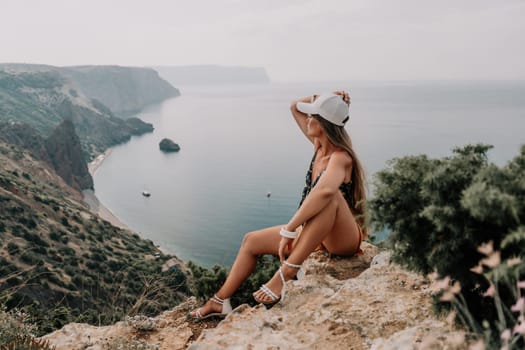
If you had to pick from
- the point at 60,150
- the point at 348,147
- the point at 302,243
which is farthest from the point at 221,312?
the point at 60,150

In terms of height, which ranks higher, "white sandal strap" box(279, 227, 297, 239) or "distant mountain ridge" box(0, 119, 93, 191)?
"white sandal strap" box(279, 227, 297, 239)

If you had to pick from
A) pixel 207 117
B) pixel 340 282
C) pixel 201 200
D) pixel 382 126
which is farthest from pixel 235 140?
pixel 340 282

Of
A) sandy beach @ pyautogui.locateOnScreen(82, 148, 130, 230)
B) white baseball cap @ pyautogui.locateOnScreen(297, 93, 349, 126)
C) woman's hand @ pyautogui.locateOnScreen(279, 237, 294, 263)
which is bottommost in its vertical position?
sandy beach @ pyautogui.locateOnScreen(82, 148, 130, 230)

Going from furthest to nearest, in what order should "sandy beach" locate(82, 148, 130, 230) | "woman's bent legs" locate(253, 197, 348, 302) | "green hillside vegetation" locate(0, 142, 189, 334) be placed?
"sandy beach" locate(82, 148, 130, 230)
"green hillside vegetation" locate(0, 142, 189, 334)
"woman's bent legs" locate(253, 197, 348, 302)

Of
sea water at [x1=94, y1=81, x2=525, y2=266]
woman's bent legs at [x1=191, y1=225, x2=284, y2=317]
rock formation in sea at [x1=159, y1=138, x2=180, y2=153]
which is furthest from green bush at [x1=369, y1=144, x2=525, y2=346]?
rock formation in sea at [x1=159, y1=138, x2=180, y2=153]

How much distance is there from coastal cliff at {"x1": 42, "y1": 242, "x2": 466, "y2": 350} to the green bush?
0.96 feet

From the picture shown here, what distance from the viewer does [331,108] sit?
3545 mm

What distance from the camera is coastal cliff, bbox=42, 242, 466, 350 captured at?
98.6 inches

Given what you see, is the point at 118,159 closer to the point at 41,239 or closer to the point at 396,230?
the point at 41,239

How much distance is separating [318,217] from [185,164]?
8487cm

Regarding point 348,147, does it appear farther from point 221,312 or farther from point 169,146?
point 169,146

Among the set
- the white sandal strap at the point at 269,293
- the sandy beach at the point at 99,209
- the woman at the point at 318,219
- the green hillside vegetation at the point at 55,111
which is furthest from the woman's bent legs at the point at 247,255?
the green hillside vegetation at the point at 55,111

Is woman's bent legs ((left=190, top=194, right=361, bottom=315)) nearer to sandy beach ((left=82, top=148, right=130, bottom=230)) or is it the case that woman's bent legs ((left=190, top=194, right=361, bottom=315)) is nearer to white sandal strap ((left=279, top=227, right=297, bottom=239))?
white sandal strap ((left=279, top=227, right=297, bottom=239))

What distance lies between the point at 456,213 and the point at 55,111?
13583cm
